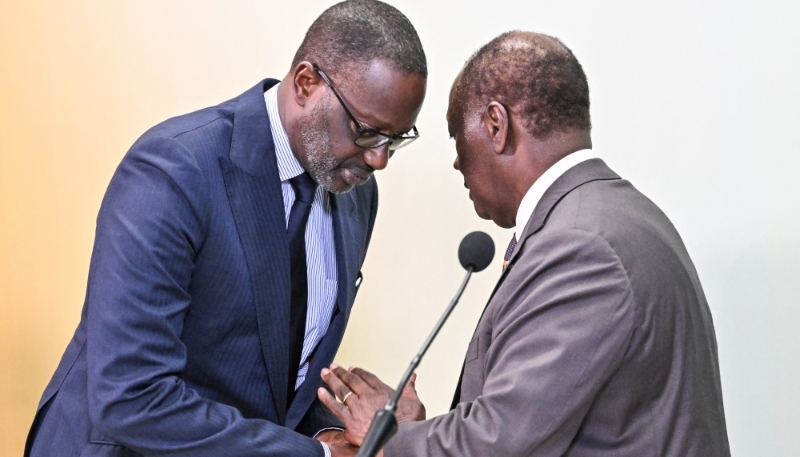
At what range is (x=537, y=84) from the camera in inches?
64.2

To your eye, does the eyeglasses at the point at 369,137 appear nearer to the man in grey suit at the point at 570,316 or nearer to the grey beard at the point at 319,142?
the grey beard at the point at 319,142

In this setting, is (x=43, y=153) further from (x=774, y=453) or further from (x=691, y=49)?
(x=774, y=453)

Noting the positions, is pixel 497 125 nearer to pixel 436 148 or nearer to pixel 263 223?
pixel 263 223

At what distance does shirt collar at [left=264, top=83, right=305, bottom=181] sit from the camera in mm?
1797

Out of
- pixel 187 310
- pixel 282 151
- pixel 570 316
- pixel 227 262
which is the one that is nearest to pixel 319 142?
pixel 282 151

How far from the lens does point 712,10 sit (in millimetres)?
2340

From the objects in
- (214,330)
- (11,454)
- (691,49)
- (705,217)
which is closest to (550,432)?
(214,330)

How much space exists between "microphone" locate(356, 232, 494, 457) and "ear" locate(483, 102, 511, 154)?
7.2 inches

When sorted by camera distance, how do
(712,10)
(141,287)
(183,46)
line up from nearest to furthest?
(141,287) < (712,10) < (183,46)

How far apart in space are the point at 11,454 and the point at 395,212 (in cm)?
189

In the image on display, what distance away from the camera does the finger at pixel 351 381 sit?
1.76 m

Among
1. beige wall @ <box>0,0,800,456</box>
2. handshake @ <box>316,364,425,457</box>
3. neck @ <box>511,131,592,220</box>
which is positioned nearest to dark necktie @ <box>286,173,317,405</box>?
handshake @ <box>316,364,425,457</box>

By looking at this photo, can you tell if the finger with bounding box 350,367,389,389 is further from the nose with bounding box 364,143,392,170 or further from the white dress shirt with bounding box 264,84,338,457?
the nose with bounding box 364,143,392,170

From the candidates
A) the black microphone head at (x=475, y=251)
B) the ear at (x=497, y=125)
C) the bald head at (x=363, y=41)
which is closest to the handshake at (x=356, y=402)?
the black microphone head at (x=475, y=251)
